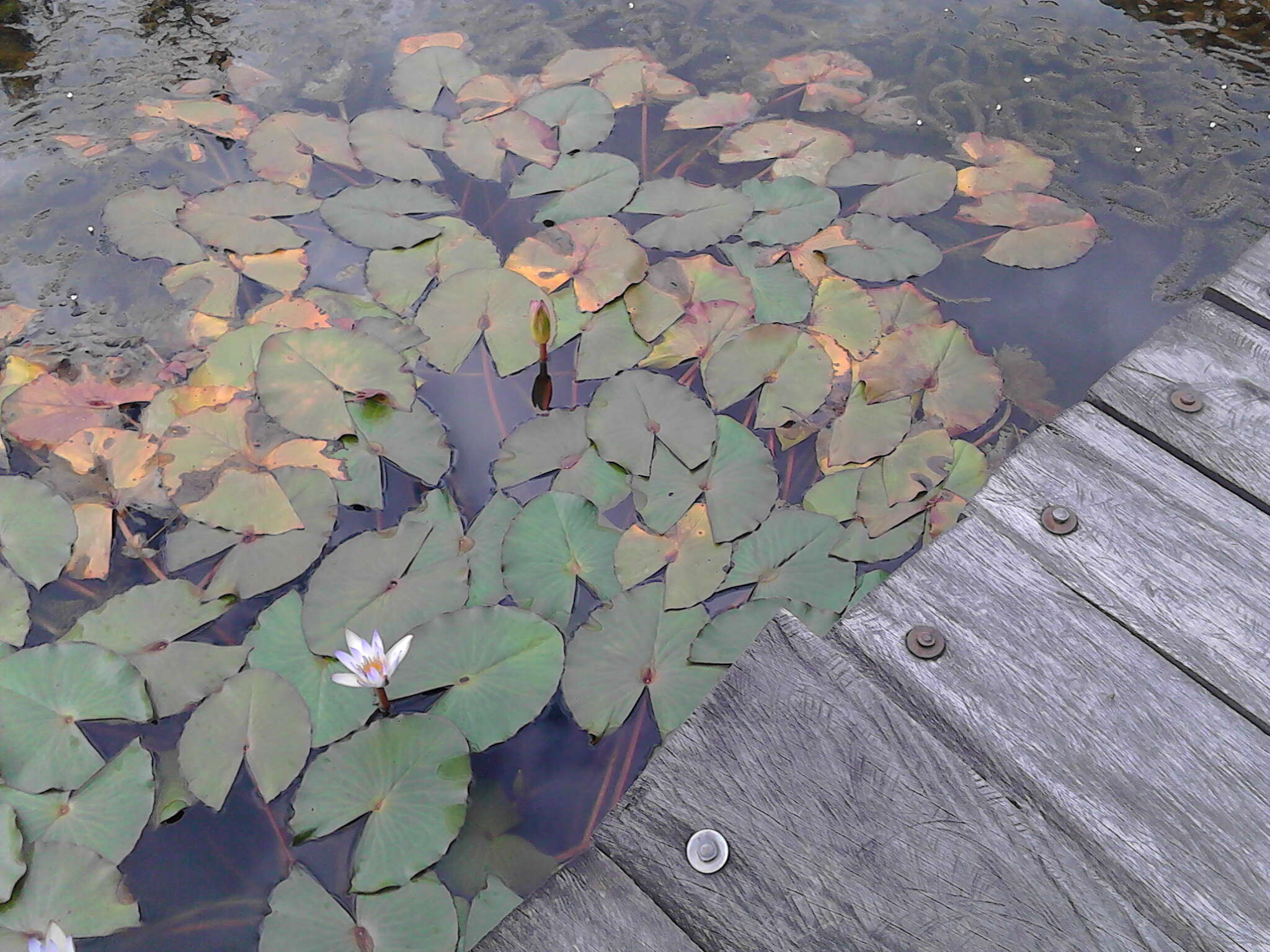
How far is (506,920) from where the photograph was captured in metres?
0.94

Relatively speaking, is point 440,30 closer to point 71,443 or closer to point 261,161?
point 261,161

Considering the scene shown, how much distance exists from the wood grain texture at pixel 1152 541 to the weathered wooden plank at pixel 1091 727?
2 centimetres

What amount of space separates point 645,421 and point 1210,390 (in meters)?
1.03

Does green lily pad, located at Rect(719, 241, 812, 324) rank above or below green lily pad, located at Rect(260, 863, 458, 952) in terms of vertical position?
above

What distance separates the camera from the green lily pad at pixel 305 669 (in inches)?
61.7

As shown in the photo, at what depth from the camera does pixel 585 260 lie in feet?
7.41

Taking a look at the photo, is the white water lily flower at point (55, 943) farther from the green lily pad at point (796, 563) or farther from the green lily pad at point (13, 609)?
the green lily pad at point (796, 563)

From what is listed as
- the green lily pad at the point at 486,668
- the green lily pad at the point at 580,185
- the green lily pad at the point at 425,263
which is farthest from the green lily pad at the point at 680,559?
the green lily pad at the point at 580,185

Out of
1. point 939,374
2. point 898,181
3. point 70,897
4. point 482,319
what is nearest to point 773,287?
point 939,374

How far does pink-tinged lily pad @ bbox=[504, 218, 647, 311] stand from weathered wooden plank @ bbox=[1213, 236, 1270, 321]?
1227mm

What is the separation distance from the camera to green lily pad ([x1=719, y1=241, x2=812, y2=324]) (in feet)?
7.11

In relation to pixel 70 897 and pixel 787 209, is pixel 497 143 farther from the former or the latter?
pixel 70 897

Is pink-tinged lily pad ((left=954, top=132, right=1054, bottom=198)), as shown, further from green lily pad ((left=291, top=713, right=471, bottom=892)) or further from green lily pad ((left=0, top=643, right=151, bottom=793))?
green lily pad ((left=0, top=643, right=151, bottom=793))

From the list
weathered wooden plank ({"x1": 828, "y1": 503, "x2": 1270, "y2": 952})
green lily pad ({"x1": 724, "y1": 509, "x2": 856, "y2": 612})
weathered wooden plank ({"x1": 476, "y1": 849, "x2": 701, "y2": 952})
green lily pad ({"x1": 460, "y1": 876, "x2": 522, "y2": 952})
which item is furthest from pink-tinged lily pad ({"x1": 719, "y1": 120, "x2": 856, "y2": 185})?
weathered wooden plank ({"x1": 476, "y1": 849, "x2": 701, "y2": 952})
